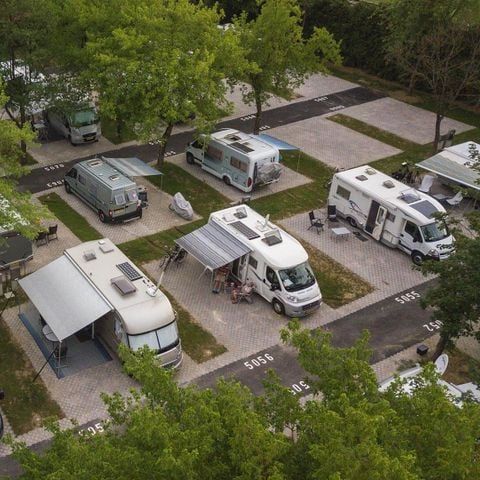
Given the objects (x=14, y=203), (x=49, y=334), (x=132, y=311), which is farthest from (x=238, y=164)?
(x=49, y=334)

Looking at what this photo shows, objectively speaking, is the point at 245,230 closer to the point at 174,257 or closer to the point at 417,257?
the point at 174,257

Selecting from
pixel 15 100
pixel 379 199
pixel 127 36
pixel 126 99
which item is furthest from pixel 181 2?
pixel 379 199

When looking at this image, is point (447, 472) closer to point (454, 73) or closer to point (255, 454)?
point (255, 454)

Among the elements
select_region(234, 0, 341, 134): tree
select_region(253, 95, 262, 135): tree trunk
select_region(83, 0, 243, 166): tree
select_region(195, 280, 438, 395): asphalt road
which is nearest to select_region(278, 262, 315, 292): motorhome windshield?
select_region(195, 280, 438, 395): asphalt road

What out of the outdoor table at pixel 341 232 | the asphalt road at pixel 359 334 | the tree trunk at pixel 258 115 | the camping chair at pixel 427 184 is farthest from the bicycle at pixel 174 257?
the camping chair at pixel 427 184

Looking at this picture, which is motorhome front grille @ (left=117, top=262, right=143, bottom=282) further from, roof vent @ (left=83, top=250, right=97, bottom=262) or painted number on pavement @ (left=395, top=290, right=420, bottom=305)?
painted number on pavement @ (left=395, top=290, right=420, bottom=305)

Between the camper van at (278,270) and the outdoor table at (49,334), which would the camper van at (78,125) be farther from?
the outdoor table at (49,334)
